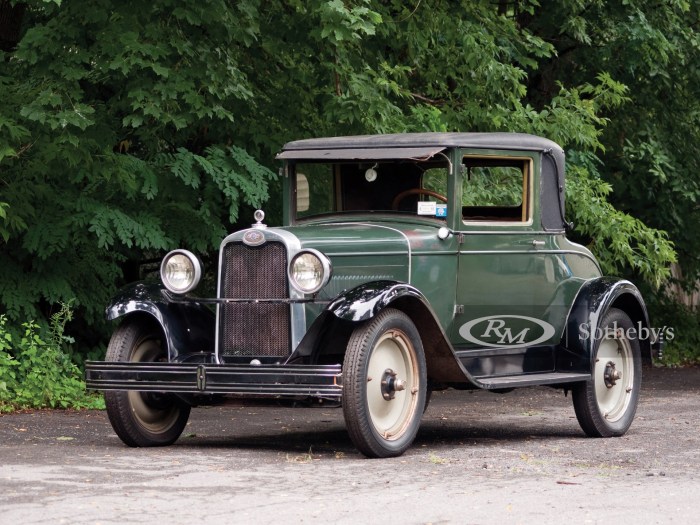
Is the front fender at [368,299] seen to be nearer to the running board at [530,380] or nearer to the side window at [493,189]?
the running board at [530,380]

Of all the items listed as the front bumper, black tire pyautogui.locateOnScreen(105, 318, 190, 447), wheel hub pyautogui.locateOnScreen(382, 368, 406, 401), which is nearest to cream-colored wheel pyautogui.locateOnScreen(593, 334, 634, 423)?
wheel hub pyautogui.locateOnScreen(382, 368, 406, 401)

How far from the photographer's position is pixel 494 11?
15969 millimetres

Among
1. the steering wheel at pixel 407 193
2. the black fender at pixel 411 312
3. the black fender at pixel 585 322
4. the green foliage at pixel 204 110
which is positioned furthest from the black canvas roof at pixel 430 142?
the green foliage at pixel 204 110

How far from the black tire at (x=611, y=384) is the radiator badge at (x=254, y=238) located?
2.95m

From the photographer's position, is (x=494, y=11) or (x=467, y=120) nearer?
(x=467, y=120)

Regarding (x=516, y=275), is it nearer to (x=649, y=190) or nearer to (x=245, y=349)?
(x=245, y=349)

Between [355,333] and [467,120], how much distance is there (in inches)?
251

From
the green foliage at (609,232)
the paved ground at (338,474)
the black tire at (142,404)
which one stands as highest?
the green foliage at (609,232)

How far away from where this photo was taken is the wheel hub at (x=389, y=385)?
8.84 metres

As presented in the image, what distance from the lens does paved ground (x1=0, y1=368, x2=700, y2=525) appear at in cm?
647

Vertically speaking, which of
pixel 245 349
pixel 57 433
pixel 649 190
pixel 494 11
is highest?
pixel 494 11

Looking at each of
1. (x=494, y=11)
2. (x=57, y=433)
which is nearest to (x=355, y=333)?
(x=57, y=433)

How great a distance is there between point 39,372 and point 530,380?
509cm

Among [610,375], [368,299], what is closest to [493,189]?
[610,375]
